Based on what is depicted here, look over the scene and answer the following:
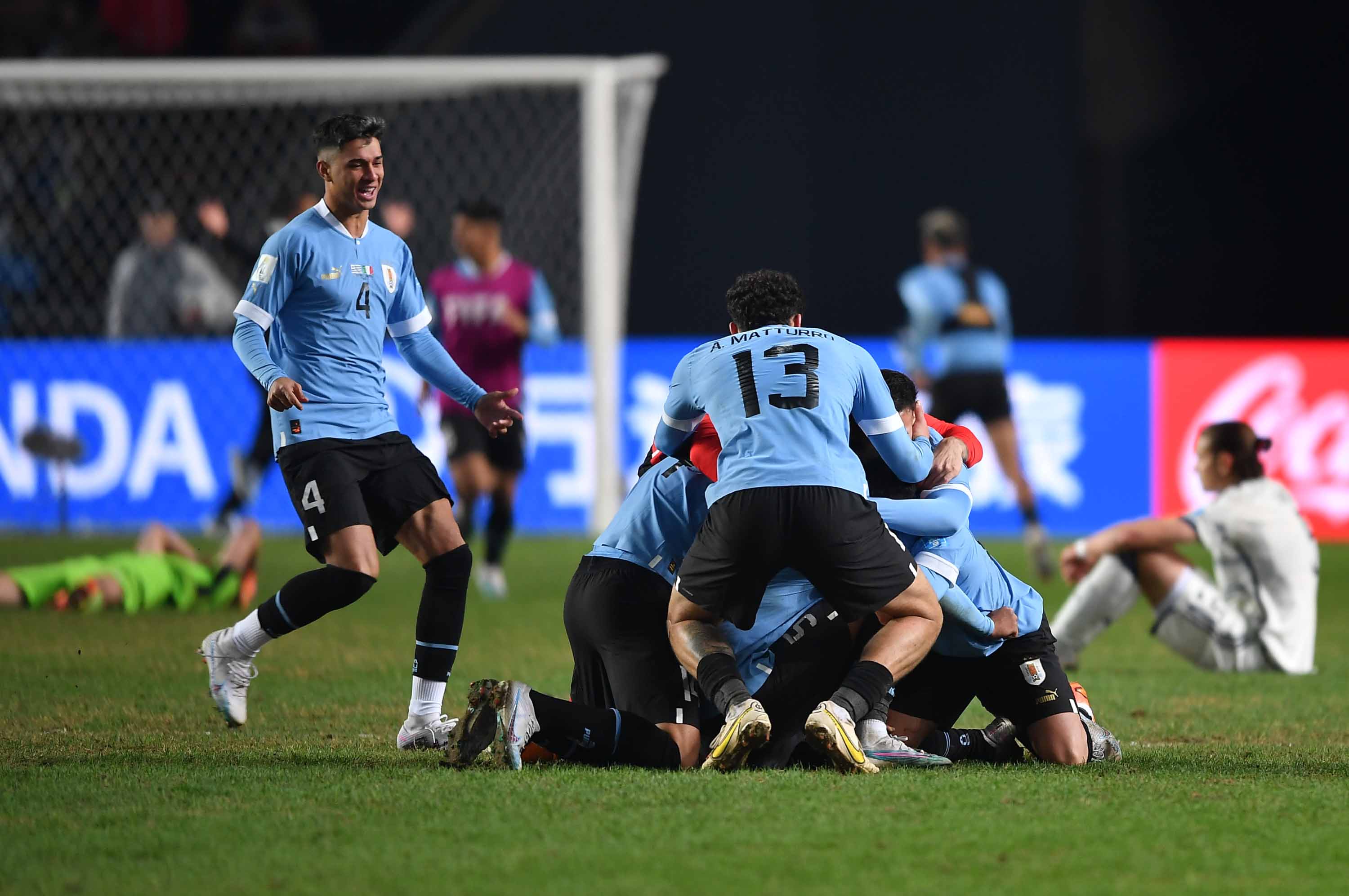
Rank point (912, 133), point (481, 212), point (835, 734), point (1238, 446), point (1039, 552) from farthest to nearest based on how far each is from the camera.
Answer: point (912, 133) < point (1039, 552) < point (481, 212) < point (1238, 446) < point (835, 734)

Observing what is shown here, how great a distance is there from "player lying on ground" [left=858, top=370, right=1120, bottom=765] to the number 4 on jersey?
1.33 ft

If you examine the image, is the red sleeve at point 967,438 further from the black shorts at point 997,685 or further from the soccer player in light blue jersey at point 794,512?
the black shorts at point 997,685

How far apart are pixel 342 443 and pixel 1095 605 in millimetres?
3318

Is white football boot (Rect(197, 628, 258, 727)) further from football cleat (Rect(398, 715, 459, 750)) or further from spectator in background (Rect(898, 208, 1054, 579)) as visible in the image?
spectator in background (Rect(898, 208, 1054, 579))

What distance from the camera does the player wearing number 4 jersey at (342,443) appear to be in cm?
508

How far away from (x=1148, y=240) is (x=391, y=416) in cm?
1336

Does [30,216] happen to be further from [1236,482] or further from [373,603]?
[1236,482]

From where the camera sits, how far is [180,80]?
35.9ft

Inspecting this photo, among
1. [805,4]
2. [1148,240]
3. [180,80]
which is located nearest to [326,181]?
[180,80]

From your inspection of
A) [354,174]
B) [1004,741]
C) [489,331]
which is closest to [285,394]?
[354,174]

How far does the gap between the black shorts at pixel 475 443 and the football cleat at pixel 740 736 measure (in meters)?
5.88

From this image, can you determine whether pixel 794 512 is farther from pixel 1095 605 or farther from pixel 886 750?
pixel 1095 605

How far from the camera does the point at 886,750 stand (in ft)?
15.3

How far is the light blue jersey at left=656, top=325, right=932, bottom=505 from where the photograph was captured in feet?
15.3
